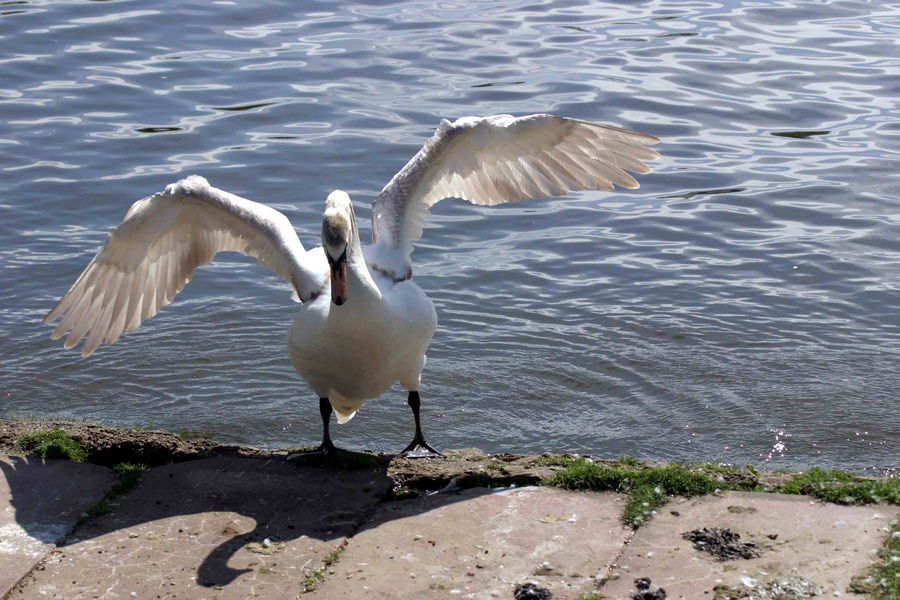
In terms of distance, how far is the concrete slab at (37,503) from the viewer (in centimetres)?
437

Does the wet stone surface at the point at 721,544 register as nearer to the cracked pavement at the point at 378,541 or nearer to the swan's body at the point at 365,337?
the cracked pavement at the point at 378,541

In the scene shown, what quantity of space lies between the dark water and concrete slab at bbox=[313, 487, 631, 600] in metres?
2.18

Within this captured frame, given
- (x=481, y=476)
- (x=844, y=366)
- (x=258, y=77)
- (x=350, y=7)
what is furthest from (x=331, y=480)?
(x=350, y=7)

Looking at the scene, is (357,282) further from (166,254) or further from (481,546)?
(166,254)

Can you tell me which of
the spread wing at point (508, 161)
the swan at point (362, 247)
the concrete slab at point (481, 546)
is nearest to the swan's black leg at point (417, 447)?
the swan at point (362, 247)

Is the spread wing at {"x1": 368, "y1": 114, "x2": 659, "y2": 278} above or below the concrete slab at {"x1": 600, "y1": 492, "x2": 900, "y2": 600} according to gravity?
above

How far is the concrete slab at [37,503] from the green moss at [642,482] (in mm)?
2088

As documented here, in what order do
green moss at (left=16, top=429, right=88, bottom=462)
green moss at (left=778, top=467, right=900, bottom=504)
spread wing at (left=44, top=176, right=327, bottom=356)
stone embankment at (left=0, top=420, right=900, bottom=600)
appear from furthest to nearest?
1. spread wing at (left=44, top=176, right=327, bottom=356)
2. green moss at (left=16, top=429, right=88, bottom=462)
3. green moss at (left=778, top=467, right=900, bottom=504)
4. stone embankment at (left=0, top=420, right=900, bottom=600)

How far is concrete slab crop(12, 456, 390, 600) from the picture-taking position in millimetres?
4168

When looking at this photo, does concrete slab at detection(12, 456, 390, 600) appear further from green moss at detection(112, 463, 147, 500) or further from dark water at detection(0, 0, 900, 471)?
dark water at detection(0, 0, 900, 471)

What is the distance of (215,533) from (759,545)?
Result: 220cm

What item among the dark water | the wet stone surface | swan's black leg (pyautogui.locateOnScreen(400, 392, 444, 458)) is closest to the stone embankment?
the wet stone surface

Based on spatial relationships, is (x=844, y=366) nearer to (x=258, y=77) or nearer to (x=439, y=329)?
(x=439, y=329)

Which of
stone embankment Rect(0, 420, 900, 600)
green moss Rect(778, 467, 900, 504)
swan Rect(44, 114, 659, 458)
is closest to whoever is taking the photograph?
stone embankment Rect(0, 420, 900, 600)
